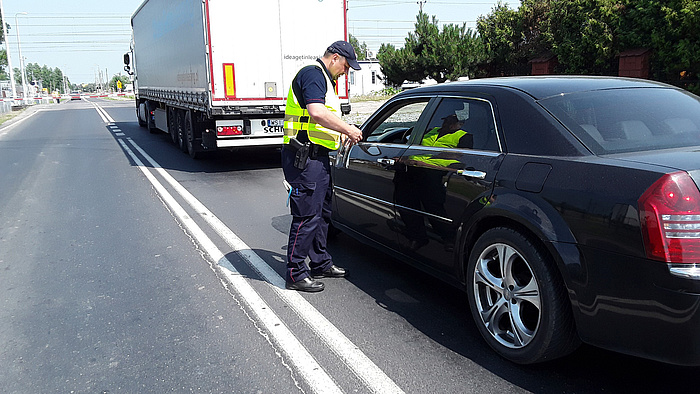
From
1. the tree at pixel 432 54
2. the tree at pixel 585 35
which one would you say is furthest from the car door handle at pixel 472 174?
the tree at pixel 432 54

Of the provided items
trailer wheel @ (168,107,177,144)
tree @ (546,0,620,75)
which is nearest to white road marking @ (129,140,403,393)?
trailer wheel @ (168,107,177,144)

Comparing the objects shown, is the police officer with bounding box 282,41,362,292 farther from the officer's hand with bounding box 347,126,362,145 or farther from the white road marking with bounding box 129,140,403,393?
the white road marking with bounding box 129,140,403,393

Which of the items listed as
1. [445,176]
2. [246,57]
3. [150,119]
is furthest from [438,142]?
[150,119]

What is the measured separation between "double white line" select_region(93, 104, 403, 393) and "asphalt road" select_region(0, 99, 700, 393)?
0.01 m

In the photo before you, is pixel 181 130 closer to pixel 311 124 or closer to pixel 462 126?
pixel 311 124

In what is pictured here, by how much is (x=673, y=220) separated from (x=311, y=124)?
254 cm

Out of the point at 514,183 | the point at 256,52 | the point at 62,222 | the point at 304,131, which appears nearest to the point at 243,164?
the point at 256,52

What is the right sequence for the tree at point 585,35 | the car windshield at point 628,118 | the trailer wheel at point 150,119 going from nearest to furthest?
the car windshield at point 628,118
the trailer wheel at point 150,119
the tree at point 585,35

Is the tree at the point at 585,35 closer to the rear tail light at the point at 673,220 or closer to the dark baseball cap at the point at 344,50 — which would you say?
the dark baseball cap at the point at 344,50

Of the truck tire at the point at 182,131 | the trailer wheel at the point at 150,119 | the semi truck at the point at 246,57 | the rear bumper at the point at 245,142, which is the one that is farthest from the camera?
the trailer wheel at the point at 150,119

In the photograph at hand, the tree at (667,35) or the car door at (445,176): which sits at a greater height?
the tree at (667,35)

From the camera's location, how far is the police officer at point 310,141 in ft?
13.2

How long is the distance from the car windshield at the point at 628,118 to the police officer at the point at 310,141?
1495 millimetres

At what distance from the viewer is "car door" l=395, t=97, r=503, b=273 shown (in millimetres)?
3268
